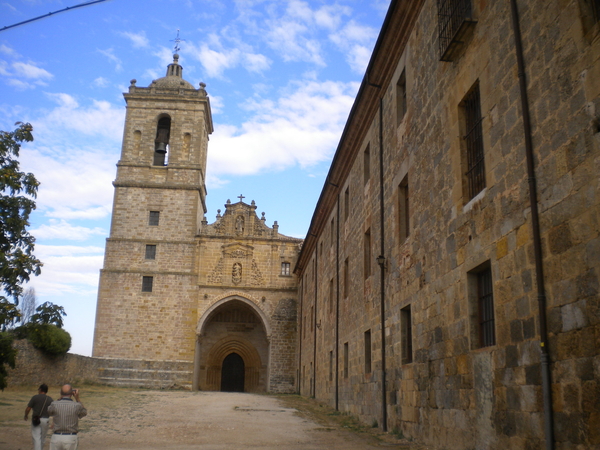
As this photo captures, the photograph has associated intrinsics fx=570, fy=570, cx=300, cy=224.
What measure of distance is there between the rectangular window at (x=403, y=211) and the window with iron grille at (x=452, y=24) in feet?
9.31

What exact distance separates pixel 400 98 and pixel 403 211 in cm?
231

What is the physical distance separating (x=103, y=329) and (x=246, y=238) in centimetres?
915

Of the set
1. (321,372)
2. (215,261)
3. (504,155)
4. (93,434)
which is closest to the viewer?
(504,155)

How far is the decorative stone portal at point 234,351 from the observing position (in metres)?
34.3

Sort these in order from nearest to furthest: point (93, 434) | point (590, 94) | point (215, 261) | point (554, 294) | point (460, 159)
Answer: point (590, 94) < point (554, 294) < point (460, 159) < point (93, 434) < point (215, 261)

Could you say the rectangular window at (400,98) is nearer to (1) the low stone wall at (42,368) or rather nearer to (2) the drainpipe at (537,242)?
(2) the drainpipe at (537,242)

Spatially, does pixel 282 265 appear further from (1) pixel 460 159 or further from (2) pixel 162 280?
(1) pixel 460 159

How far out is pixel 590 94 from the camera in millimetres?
4609

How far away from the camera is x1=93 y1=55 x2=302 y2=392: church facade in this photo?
1172 inches

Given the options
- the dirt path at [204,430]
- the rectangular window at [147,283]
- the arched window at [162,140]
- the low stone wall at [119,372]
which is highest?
the arched window at [162,140]

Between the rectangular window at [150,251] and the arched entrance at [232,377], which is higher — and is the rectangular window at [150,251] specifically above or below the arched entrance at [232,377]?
above

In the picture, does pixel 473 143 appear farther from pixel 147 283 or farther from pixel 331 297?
pixel 147 283

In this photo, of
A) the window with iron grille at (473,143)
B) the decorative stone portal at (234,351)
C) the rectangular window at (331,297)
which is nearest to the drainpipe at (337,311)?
the rectangular window at (331,297)

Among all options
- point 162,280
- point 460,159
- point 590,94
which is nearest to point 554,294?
point 590,94
